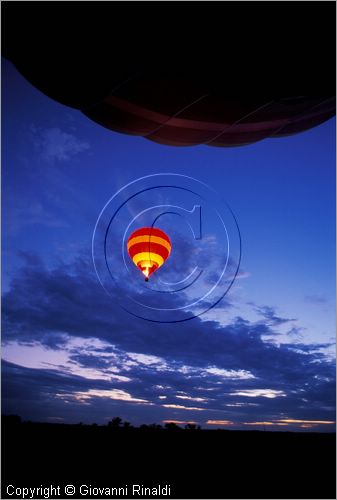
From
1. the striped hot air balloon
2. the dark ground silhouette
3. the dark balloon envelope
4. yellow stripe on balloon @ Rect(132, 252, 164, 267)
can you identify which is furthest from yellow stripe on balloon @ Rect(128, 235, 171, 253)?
the dark ground silhouette

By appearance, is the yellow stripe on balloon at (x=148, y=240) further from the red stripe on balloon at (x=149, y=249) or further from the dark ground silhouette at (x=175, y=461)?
the dark ground silhouette at (x=175, y=461)

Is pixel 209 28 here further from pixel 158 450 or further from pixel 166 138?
pixel 158 450

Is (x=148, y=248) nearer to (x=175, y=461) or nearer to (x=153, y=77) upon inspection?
(x=153, y=77)

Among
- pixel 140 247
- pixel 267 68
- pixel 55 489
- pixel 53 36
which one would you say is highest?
pixel 53 36

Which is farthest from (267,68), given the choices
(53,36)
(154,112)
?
(53,36)

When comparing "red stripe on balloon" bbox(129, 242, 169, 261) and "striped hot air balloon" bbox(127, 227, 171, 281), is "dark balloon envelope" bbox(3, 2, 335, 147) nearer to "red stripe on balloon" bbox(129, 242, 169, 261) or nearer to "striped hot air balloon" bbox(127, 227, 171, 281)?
"striped hot air balloon" bbox(127, 227, 171, 281)

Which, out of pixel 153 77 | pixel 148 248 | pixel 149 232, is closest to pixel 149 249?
pixel 148 248

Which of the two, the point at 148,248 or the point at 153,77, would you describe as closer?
the point at 153,77
